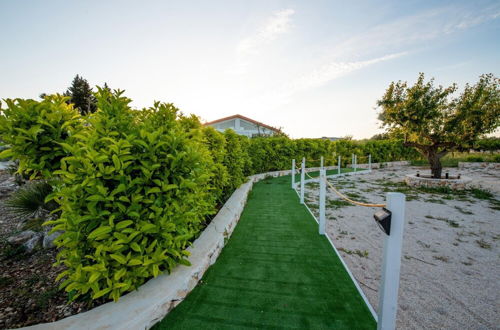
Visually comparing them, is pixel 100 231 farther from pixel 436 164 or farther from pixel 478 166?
pixel 478 166

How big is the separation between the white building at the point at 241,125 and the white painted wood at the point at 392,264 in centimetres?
2449

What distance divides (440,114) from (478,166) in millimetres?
15244

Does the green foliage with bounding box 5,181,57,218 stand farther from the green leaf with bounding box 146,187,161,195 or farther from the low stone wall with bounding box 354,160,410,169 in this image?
the low stone wall with bounding box 354,160,410,169

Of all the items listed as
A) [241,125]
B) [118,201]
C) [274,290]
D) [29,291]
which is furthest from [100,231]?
[241,125]

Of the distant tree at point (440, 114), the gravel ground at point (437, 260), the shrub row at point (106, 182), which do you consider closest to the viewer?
the shrub row at point (106, 182)

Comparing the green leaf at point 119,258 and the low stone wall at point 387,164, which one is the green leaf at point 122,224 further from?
the low stone wall at point 387,164

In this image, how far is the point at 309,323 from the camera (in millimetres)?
1982

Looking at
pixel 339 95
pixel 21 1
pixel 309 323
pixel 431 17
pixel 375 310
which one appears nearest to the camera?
pixel 309 323

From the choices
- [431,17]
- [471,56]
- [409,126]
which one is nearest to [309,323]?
[431,17]

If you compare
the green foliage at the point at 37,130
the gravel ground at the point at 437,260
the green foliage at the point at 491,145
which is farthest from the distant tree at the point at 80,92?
the green foliage at the point at 491,145

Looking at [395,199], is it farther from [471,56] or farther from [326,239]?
[471,56]

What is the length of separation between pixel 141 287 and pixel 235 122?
25.5 meters

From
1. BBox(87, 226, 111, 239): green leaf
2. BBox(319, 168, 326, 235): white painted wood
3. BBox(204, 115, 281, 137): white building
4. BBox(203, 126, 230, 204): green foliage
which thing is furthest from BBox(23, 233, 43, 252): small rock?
BBox(204, 115, 281, 137): white building

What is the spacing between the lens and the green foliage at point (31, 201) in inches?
123
